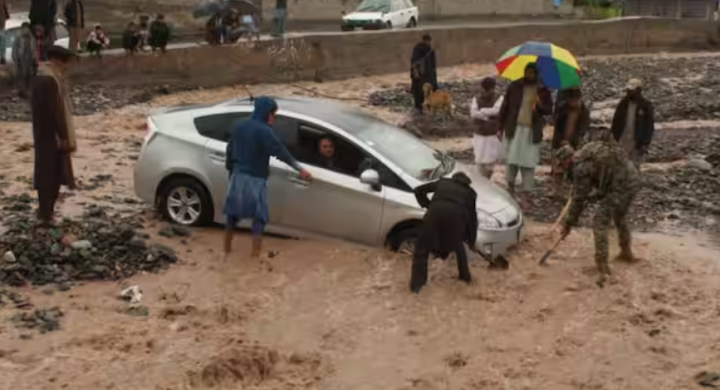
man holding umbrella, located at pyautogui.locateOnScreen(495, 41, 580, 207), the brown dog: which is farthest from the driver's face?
the brown dog

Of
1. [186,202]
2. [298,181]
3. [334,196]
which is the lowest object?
[186,202]

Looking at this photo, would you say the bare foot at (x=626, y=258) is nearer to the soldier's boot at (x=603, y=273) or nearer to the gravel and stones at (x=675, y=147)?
the soldier's boot at (x=603, y=273)

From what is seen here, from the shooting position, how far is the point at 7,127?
16.9 m

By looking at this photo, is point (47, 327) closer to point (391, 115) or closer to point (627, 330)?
point (627, 330)

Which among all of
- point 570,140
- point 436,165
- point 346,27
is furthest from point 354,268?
point 346,27

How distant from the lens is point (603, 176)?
9422 millimetres

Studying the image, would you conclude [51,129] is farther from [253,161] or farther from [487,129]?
[487,129]

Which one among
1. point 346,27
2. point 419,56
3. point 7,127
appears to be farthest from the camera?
point 346,27

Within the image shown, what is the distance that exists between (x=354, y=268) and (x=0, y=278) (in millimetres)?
3292

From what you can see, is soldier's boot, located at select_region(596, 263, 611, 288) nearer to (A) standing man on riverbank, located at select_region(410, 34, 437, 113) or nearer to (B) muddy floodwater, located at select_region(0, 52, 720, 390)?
(B) muddy floodwater, located at select_region(0, 52, 720, 390)

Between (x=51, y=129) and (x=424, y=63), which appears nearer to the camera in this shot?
(x=51, y=129)

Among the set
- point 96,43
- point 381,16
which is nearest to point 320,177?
point 96,43

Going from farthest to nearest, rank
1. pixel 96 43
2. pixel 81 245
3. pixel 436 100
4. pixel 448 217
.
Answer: pixel 96 43
pixel 436 100
pixel 81 245
pixel 448 217

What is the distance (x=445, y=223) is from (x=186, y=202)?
10.8ft
